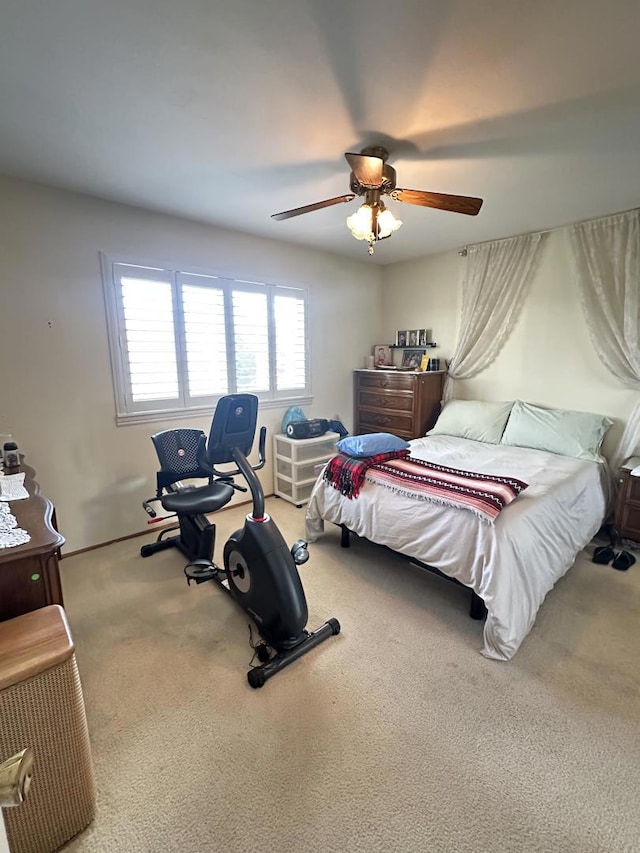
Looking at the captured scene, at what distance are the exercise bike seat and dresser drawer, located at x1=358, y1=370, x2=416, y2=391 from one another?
2257 mm

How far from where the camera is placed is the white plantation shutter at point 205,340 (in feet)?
10.6

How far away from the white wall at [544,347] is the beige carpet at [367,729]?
1.70 m

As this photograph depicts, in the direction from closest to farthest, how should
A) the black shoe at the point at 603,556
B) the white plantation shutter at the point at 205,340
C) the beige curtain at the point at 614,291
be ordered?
1. the black shoe at the point at 603,556
2. the beige curtain at the point at 614,291
3. the white plantation shutter at the point at 205,340

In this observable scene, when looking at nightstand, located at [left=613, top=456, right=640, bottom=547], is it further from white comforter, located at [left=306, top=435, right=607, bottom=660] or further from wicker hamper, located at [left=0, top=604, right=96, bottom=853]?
wicker hamper, located at [left=0, top=604, right=96, bottom=853]

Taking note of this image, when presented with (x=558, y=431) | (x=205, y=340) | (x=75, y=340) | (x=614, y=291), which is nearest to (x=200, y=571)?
(x=75, y=340)

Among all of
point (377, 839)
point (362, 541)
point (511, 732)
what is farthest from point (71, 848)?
point (362, 541)

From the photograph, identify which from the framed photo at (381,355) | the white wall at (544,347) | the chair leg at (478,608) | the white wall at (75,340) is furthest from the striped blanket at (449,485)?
the framed photo at (381,355)

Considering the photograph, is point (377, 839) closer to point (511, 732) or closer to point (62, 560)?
point (511, 732)

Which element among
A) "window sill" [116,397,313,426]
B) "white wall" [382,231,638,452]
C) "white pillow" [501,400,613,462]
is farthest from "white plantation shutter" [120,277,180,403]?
"white pillow" [501,400,613,462]

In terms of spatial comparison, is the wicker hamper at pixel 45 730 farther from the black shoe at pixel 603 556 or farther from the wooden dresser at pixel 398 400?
the wooden dresser at pixel 398 400

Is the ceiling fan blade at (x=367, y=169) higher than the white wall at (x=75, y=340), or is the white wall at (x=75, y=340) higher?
the ceiling fan blade at (x=367, y=169)

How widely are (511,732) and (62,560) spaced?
2962mm

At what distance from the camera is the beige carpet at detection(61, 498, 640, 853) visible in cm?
119

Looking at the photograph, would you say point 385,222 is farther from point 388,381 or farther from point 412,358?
point 412,358
